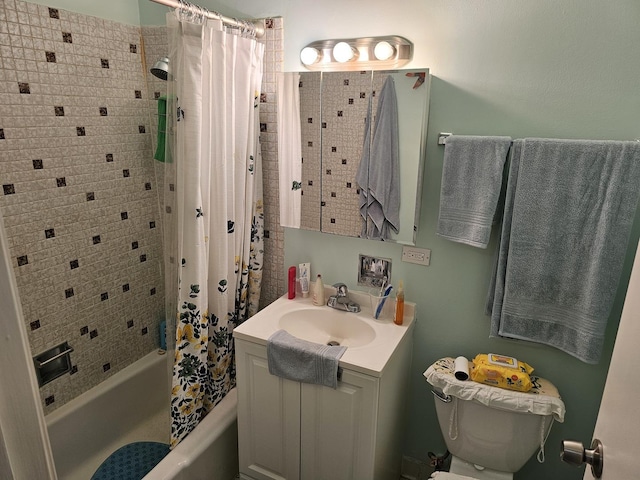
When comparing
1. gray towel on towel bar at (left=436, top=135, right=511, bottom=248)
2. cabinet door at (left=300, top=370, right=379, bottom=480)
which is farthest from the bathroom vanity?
gray towel on towel bar at (left=436, top=135, right=511, bottom=248)

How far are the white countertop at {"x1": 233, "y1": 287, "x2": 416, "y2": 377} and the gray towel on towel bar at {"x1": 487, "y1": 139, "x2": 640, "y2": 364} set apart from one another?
43 cm

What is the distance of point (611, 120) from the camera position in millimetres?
1451

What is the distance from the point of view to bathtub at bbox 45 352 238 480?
1.83 m

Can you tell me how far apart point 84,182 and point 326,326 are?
4.40 ft

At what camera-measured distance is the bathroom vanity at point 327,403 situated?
1.62 meters

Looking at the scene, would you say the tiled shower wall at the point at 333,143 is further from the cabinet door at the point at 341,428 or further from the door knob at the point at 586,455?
the door knob at the point at 586,455

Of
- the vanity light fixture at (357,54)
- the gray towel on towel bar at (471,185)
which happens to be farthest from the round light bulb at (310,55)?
the gray towel on towel bar at (471,185)

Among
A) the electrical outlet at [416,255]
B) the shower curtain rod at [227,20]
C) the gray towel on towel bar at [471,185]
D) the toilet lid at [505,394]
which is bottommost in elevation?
the toilet lid at [505,394]

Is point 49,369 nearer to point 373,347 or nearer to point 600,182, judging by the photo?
→ point 373,347

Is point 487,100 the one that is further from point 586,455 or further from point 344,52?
point 586,455

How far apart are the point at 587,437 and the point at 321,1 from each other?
2.14 meters

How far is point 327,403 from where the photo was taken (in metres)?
1.67

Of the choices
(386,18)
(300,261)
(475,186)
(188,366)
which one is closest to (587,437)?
(475,186)

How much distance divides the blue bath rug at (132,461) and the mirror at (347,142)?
4.59 ft
